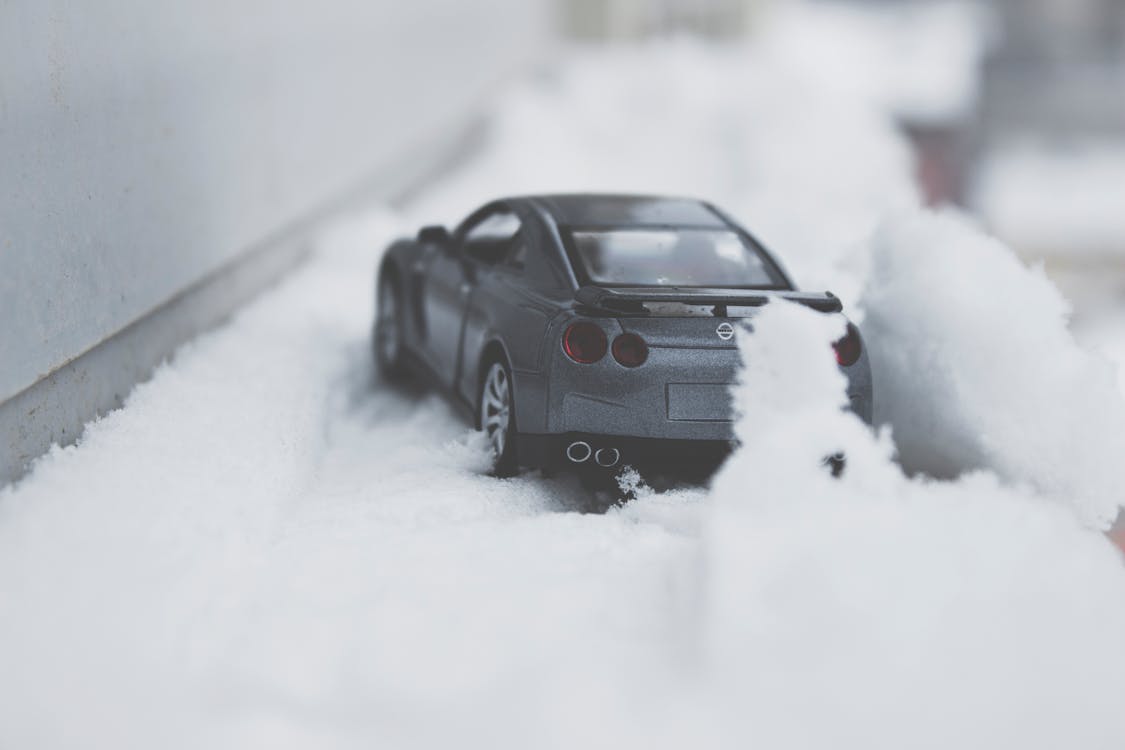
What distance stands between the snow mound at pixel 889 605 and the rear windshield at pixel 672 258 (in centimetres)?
138

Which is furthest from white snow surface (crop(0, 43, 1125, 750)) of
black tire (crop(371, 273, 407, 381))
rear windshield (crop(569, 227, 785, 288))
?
black tire (crop(371, 273, 407, 381))

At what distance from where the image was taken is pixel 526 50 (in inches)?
1246

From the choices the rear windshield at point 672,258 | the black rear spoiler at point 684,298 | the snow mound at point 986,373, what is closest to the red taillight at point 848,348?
the black rear spoiler at point 684,298

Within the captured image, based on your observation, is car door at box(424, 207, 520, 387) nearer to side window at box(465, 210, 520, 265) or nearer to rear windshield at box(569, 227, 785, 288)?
side window at box(465, 210, 520, 265)

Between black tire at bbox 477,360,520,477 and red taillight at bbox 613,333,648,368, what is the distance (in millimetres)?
612

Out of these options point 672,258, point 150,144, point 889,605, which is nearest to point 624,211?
point 672,258

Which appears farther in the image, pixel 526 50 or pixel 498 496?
pixel 526 50

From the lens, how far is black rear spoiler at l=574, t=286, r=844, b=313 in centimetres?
538

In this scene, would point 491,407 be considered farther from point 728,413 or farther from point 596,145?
point 596,145

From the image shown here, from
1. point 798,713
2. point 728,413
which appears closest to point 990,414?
point 728,413

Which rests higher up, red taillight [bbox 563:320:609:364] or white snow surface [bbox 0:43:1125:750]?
red taillight [bbox 563:320:609:364]

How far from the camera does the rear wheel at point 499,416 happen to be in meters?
5.79

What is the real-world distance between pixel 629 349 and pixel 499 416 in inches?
35.3

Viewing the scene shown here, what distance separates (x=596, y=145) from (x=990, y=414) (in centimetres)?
1678
